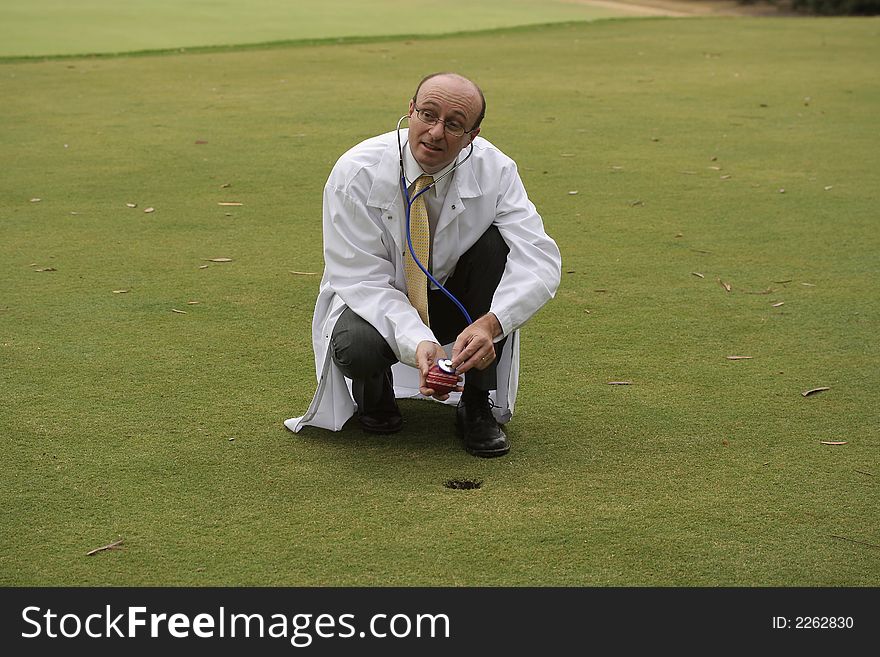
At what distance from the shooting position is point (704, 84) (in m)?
10.4

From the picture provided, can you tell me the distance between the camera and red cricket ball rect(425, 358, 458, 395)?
3258 millimetres

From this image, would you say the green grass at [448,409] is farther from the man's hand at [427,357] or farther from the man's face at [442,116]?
the man's face at [442,116]

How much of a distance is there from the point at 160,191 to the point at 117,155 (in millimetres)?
1046

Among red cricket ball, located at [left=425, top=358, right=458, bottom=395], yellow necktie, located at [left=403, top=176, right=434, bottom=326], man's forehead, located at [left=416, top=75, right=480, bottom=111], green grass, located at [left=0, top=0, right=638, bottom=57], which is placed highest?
man's forehead, located at [left=416, top=75, right=480, bottom=111]

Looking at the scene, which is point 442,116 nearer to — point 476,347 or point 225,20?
point 476,347

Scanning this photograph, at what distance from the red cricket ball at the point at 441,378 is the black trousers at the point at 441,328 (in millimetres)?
229

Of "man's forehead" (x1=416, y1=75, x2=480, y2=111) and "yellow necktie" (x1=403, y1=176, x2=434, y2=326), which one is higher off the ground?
"man's forehead" (x1=416, y1=75, x2=480, y2=111)

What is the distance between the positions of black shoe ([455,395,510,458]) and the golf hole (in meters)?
0.17

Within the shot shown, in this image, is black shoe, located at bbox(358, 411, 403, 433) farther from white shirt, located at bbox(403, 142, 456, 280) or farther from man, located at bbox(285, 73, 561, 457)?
white shirt, located at bbox(403, 142, 456, 280)

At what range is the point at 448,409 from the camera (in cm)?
393

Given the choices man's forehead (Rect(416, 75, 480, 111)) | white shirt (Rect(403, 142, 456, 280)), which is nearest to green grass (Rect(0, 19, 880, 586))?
white shirt (Rect(403, 142, 456, 280))
